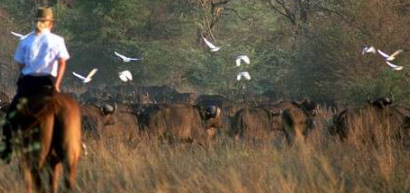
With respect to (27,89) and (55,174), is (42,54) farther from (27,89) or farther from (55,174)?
(55,174)

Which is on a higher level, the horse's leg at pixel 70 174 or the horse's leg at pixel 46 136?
the horse's leg at pixel 46 136

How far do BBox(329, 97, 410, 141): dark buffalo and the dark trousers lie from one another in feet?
18.7

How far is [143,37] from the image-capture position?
162ft

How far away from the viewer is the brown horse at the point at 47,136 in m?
8.27

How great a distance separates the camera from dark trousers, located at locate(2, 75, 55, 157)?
331 inches

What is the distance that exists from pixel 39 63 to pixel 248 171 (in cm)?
255

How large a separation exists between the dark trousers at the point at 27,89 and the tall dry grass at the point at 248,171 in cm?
72

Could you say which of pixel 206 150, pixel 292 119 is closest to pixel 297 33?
pixel 292 119

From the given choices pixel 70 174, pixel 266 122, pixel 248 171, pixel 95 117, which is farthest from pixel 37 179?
pixel 266 122

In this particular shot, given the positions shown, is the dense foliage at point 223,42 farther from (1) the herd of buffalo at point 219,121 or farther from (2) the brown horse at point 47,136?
(2) the brown horse at point 47,136

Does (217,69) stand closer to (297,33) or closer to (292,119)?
(297,33)

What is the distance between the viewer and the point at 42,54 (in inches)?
340

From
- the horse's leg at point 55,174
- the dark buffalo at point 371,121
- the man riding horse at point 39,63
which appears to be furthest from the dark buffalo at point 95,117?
the man riding horse at point 39,63

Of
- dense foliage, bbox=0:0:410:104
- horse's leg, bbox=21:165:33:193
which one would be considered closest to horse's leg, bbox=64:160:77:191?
horse's leg, bbox=21:165:33:193
